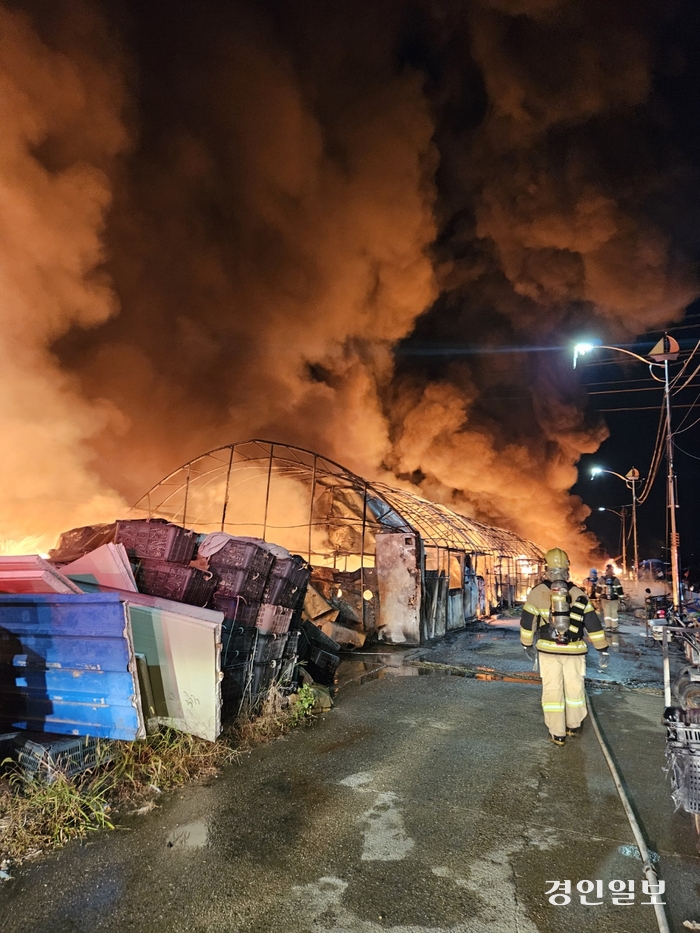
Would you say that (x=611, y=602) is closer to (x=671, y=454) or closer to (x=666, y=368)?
(x=671, y=454)

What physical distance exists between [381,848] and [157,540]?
11.0 ft

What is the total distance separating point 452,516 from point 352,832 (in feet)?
54.2

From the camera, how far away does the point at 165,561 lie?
4961 millimetres

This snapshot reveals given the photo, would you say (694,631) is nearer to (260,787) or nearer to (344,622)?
(260,787)

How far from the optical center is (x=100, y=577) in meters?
4.77

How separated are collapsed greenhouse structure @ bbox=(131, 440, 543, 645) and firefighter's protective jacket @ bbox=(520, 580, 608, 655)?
520 cm

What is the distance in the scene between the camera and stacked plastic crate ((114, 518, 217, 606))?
15.6ft

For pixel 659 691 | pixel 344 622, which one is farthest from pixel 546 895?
pixel 344 622

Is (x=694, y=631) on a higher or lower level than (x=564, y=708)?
higher

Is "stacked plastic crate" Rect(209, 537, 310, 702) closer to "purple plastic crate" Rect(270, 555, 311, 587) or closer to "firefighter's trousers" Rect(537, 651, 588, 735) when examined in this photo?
"purple plastic crate" Rect(270, 555, 311, 587)

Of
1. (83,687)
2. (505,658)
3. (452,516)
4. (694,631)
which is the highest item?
(452,516)

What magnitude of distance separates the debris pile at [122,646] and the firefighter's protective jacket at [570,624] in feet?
8.66

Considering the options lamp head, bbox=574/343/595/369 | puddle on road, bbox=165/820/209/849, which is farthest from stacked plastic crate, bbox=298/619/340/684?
lamp head, bbox=574/343/595/369

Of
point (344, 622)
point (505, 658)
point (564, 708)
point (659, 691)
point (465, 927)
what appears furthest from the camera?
point (344, 622)
